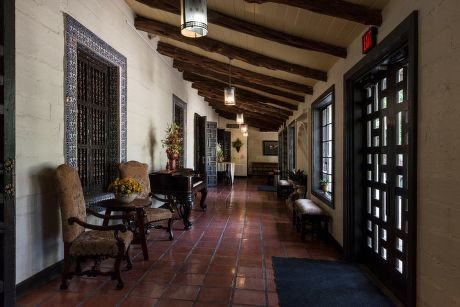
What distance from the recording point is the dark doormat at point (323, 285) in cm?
267

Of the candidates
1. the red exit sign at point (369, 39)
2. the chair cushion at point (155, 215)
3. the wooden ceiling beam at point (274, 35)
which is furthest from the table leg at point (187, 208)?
the red exit sign at point (369, 39)

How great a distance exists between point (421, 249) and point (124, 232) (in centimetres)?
252

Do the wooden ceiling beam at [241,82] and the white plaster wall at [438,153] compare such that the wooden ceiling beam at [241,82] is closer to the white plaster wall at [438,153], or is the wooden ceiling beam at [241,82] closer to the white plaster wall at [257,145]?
the white plaster wall at [438,153]

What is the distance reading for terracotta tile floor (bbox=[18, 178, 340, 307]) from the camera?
2.65 meters

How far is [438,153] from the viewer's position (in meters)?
1.93

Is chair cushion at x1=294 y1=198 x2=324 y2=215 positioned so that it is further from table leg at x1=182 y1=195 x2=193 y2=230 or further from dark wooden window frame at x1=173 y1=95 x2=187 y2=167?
dark wooden window frame at x1=173 y1=95 x2=187 y2=167

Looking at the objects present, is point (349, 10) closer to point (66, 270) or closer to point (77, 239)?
point (77, 239)

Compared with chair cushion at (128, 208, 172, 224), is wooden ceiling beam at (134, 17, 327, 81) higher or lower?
higher

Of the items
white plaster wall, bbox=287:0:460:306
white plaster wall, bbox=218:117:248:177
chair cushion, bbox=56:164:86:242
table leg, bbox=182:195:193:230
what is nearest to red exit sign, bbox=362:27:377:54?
white plaster wall, bbox=287:0:460:306

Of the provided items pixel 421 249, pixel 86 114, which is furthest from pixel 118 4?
pixel 421 249

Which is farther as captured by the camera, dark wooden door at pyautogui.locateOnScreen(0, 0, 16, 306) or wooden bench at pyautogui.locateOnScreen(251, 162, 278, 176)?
wooden bench at pyautogui.locateOnScreen(251, 162, 278, 176)

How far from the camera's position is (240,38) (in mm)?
4492

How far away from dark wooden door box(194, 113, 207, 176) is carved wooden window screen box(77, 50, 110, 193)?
19.1ft

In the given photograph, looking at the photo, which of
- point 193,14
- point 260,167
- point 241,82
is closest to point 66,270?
point 193,14
